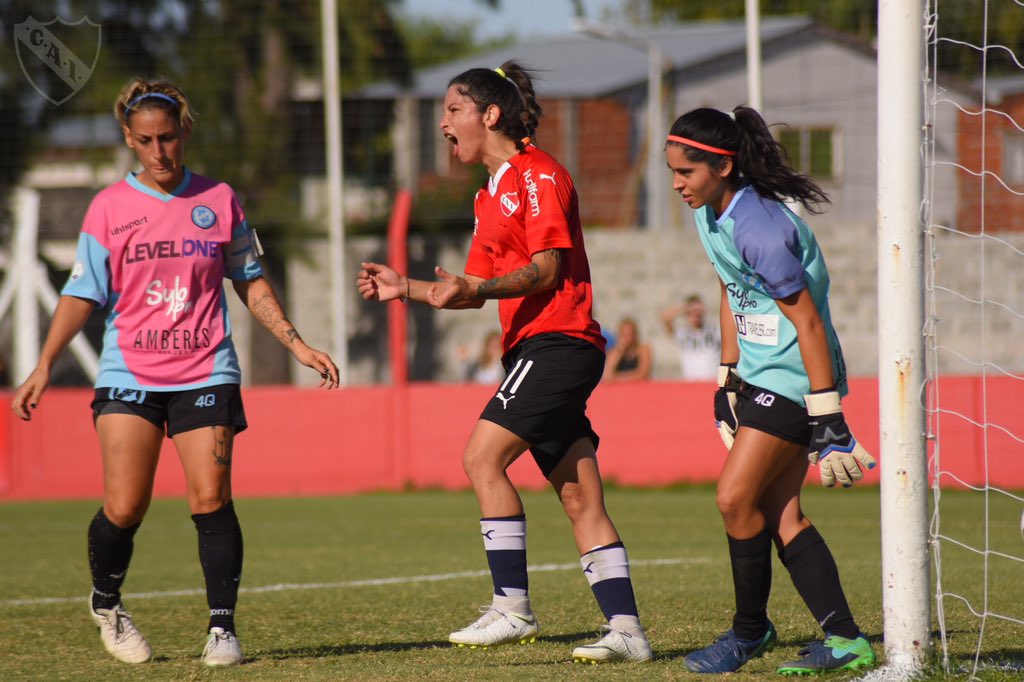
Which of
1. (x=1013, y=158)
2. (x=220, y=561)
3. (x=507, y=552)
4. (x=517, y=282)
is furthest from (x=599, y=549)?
(x=1013, y=158)

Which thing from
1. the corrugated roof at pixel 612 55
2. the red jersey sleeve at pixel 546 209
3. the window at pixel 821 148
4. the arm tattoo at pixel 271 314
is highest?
the corrugated roof at pixel 612 55

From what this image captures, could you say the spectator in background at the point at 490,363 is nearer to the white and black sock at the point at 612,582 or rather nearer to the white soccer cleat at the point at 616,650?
the white and black sock at the point at 612,582

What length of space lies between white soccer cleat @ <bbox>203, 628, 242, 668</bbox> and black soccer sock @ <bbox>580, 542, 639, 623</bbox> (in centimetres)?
129

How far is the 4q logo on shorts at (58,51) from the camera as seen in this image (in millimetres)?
8594

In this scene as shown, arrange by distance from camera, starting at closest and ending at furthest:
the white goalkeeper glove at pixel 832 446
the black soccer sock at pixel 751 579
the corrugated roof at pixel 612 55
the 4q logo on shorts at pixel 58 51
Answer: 1. the white goalkeeper glove at pixel 832 446
2. the black soccer sock at pixel 751 579
3. the 4q logo on shorts at pixel 58 51
4. the corrugated roof at pixel 612 55

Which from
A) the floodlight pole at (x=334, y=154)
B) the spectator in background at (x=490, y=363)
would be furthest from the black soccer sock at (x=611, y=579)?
the floodlight pole at (x=334, y=154)

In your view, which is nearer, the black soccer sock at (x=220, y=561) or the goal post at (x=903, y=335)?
the goal post at (x=903, y=335)

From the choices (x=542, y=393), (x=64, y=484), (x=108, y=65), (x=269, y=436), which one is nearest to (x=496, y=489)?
(x=542, y=393)

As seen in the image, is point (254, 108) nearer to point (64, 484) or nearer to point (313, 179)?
point (313, 179)

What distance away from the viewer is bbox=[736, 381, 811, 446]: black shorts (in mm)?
4480

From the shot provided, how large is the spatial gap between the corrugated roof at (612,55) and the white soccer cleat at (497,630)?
801 inches

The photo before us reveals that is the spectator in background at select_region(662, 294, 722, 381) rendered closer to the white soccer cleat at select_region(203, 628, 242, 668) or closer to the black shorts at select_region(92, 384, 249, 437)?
the black shorts at select_region(92, 384, 249, 437)

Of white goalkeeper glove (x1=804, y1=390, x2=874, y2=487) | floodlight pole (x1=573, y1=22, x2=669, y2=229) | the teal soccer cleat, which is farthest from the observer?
floodlight pole (x1=573, y1=22, x2=669, y2=229)

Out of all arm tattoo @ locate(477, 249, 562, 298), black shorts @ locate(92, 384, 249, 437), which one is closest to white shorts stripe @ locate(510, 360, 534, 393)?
arm tattoo @ locate(477, 249, 562, 298)
